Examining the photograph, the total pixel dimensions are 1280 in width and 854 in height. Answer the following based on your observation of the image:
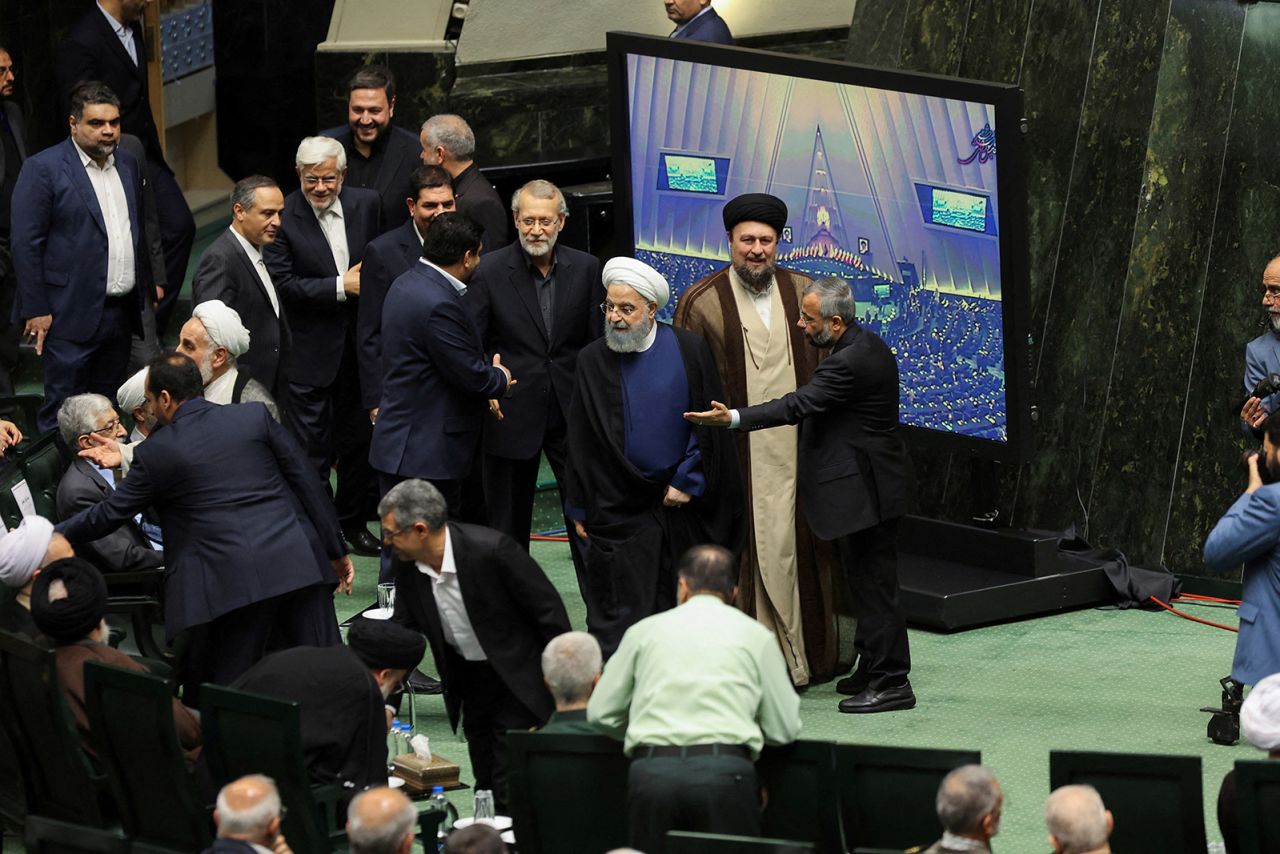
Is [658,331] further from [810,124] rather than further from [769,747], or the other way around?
[769,747]

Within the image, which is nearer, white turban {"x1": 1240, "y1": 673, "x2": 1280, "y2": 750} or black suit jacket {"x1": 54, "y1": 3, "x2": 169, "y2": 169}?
white turban {"x1": 1240, "y1": 673, "x2": 1280, "y2": 750}

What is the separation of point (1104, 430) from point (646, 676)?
4391 millimetres

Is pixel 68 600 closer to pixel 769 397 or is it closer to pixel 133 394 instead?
pixel 133 394

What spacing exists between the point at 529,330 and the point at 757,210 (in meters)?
0.99

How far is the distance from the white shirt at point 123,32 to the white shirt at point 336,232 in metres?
2.04

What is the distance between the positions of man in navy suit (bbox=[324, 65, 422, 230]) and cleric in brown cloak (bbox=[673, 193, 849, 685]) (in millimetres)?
1895

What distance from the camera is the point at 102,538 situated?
24.5 ft

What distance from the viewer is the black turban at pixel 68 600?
616 cm

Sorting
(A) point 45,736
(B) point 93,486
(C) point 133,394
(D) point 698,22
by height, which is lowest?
(A) point 45,736

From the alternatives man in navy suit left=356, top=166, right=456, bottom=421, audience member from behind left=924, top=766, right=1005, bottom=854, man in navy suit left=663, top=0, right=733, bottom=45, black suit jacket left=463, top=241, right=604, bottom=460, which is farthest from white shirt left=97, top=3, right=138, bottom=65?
audience member from behind left=924, top=766, right=1005, bottom=854

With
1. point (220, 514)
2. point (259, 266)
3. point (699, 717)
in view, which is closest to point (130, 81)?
point (259, 266)

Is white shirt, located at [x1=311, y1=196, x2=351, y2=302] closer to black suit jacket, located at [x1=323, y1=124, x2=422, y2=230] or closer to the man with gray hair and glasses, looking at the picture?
black suit jacket, located at [x1=323, y1=124, x2=422, y2=230]

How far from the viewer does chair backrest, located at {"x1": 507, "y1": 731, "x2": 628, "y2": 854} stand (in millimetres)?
5582

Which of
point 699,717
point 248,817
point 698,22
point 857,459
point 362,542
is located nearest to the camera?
point 248,817
